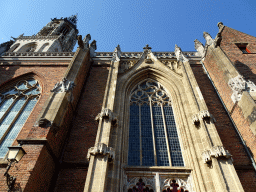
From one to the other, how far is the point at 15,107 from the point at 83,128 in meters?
4.11

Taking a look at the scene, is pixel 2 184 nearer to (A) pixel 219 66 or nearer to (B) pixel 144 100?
(B) pixel 144 100

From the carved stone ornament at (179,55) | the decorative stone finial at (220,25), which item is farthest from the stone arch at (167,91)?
the decorative stone finial at (220,25)

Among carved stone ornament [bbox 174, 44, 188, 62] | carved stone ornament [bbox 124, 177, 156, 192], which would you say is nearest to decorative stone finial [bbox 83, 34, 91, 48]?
carved stone ornament [bbox 174, 44, 188, 62]

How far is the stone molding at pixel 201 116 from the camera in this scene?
7.30 m

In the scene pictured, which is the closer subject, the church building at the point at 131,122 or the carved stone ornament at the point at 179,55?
the church building at the point at 131,122

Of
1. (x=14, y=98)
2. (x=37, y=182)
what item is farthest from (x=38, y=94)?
(x=37, y=182)

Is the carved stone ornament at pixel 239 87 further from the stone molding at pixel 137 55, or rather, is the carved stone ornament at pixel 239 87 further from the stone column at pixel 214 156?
the stone molding at pixel 137 55

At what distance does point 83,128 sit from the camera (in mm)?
8773

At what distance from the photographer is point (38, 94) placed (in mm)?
10641

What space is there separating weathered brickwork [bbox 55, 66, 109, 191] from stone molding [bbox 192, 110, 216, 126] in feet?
14.0

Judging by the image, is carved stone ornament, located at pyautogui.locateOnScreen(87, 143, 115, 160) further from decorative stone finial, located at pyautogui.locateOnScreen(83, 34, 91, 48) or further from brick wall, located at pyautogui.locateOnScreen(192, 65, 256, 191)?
decorative stone finial, located at pyautogui.locateOnScreen(83, 34, 91, 48)

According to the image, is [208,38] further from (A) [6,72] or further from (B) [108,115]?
(A) [6,72]

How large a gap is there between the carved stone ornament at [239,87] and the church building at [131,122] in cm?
4

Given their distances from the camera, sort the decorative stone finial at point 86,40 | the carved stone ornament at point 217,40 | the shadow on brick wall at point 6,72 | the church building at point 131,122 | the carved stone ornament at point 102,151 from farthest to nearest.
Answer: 1. the decorative stone finial at point 86,40
2. the shadow on brick wall at point 6,72
3. the carved stone ornament at point 217,40
4. the church building at point 131,122
5. the carved stone ornament at point 102,151
